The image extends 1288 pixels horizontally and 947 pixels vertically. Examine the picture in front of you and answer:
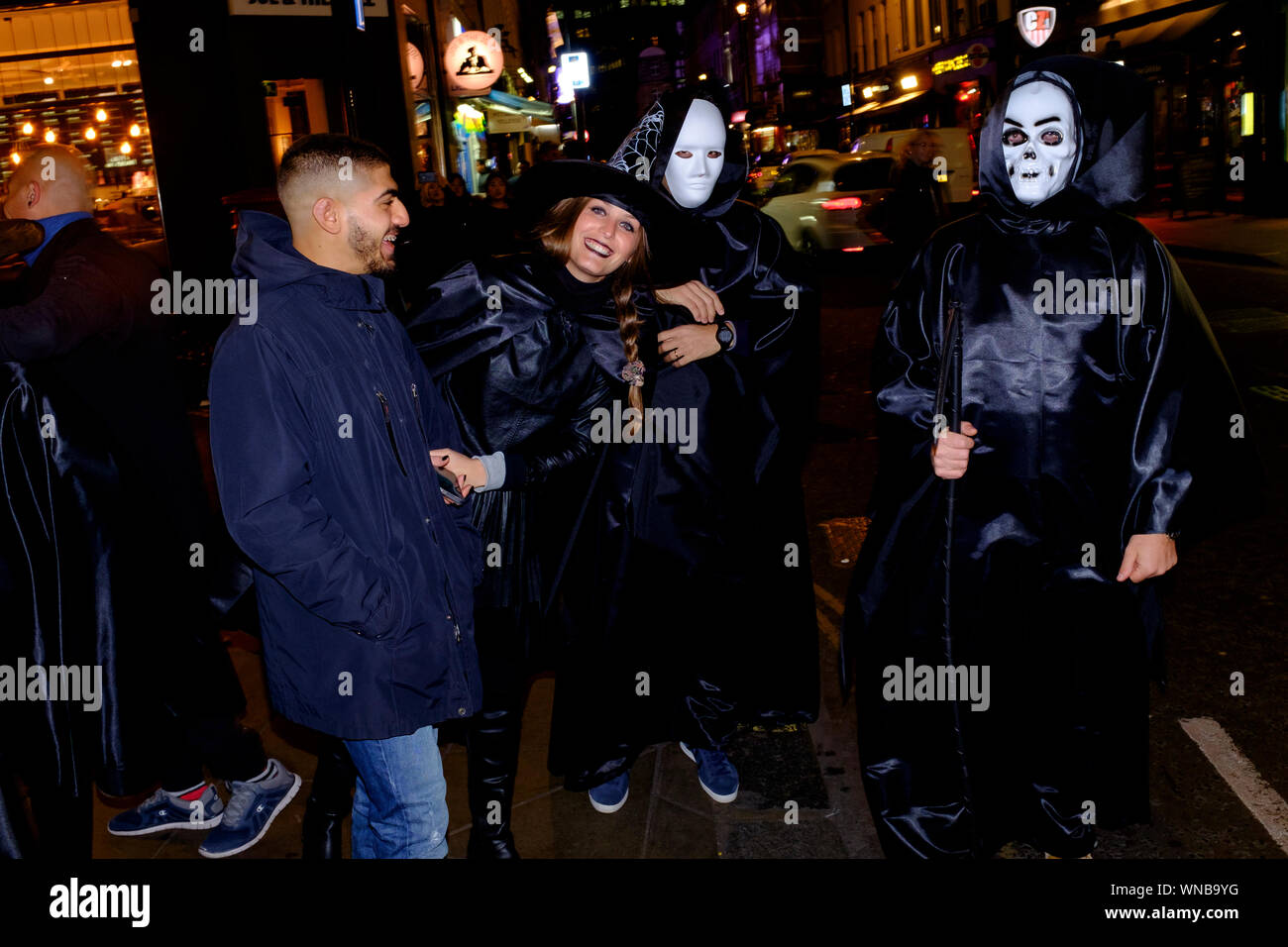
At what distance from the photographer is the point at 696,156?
3287 millimetres

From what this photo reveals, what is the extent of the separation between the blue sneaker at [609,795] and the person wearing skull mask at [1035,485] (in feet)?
2.93

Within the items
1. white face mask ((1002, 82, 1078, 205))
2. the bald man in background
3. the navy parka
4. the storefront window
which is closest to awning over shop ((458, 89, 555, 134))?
the storefront window

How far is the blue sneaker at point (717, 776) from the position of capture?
355 centimetres

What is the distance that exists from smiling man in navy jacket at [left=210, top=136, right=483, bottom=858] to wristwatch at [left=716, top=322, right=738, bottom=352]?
1.08m

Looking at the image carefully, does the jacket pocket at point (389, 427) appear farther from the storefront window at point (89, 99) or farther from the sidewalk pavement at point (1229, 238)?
the sidewalk pavement at point (1229, 238)

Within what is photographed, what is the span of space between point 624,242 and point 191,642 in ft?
5.63

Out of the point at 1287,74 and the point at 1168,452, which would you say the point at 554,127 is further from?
the point at 1168,452

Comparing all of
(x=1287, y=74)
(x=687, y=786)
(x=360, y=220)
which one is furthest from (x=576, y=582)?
(x=1287, y=74)

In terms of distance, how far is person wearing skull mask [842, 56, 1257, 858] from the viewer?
271 cm

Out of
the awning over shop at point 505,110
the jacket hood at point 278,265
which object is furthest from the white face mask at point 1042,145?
the awning over shop at point 505,110

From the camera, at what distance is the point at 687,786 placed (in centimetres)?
369

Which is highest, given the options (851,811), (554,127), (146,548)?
(554,127)

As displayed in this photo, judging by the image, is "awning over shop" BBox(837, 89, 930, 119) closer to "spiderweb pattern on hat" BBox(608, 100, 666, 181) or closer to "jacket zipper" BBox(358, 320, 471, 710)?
"spiderweb pattern on hat" BBox(608, 100, 666, 181)

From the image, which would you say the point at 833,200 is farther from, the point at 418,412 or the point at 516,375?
the point at 418,412
